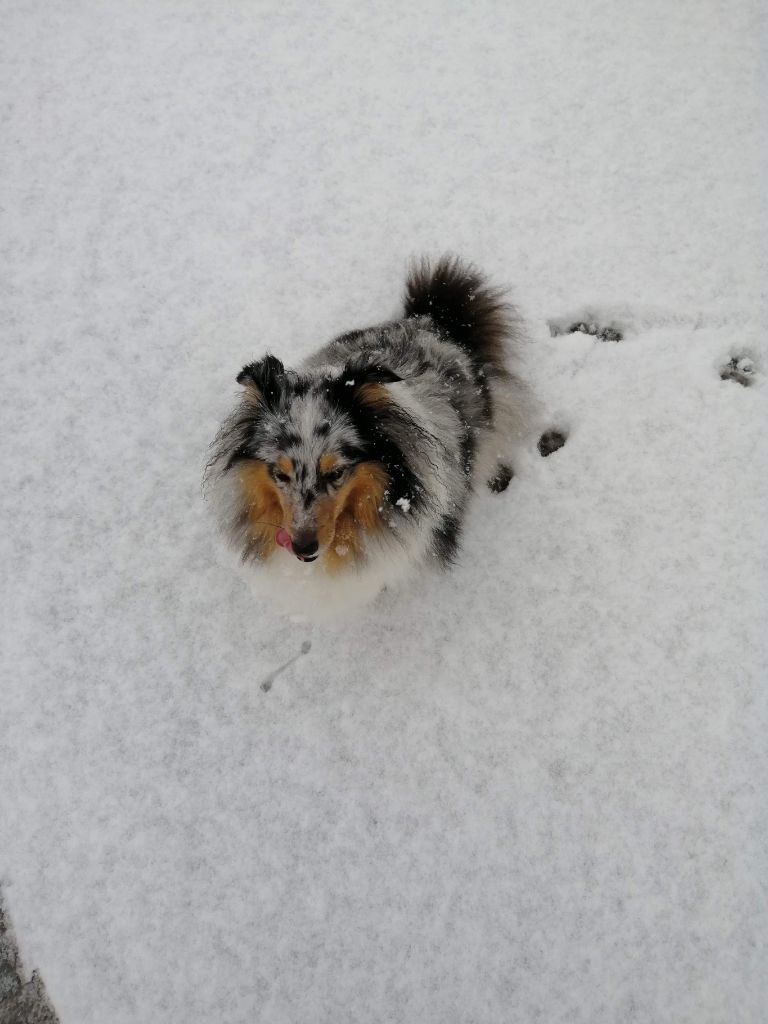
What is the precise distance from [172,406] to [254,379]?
1.61m

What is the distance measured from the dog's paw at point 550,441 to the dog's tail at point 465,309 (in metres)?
0.47

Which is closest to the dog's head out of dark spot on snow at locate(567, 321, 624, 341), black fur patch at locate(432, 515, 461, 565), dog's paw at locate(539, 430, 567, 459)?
black fur patch at locate(432, 515, 461, 565)

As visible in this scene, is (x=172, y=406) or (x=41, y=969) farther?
(x=172, y=406)

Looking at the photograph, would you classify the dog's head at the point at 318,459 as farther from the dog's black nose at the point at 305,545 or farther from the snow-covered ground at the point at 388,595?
the snow-covered ground at the point at 388,595

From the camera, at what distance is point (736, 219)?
415 cm

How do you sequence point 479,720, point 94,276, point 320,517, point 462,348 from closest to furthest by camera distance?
1. point 320,517
2. point 479,720
3. point 462,348
4. point 94,276

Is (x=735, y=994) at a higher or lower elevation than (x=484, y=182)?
lower

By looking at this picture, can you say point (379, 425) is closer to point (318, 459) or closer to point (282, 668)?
point (318, 459)

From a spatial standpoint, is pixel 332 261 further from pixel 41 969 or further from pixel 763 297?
pixel 41 969

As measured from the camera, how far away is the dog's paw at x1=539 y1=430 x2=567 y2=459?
12.0 feet

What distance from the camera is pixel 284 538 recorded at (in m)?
2.39

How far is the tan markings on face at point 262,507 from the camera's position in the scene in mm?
2376

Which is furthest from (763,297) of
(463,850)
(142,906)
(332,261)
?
(142,906)

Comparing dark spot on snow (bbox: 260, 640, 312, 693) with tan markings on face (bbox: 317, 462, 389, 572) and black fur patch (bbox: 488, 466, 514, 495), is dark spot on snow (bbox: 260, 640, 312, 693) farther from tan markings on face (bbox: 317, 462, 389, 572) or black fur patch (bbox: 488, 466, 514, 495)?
black fur patch (bbox: 488, 466, 514, 495)
